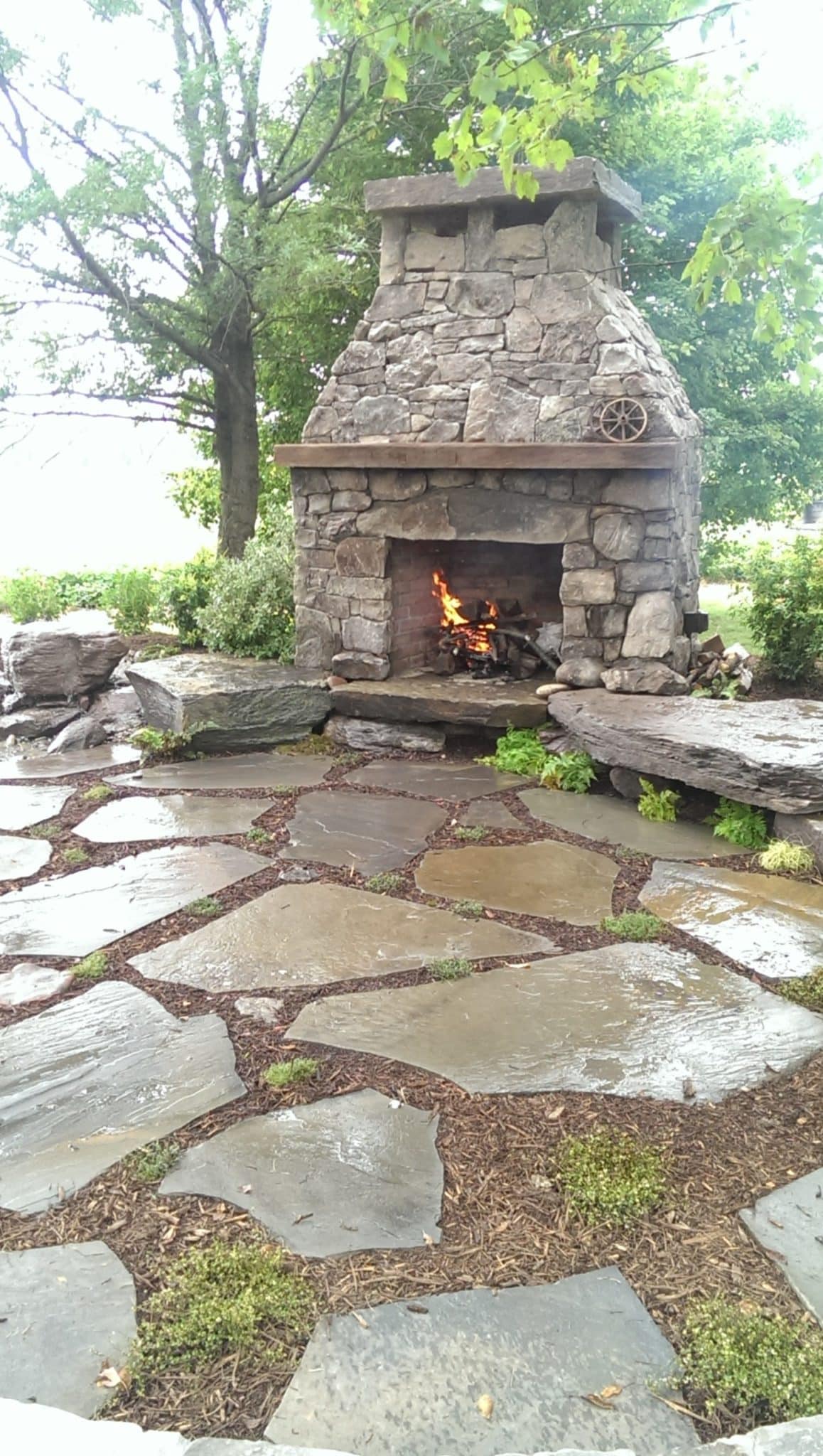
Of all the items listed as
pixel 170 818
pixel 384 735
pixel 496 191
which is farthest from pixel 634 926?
pixel 496 191

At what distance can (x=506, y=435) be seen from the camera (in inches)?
263

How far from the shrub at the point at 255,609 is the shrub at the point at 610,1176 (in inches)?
222

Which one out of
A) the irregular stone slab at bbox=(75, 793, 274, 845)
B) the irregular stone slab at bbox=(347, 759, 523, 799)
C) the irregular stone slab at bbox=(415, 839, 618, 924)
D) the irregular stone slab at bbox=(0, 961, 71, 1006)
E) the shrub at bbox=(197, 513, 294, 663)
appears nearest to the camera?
the irregular stone slab at bbox=(0, 961, 71, 1006)

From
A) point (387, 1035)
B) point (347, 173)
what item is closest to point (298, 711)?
point (387, 1035)

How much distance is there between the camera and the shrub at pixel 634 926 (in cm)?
407

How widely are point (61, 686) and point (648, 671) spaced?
4389mm

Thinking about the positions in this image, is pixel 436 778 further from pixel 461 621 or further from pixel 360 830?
pixel 461 621

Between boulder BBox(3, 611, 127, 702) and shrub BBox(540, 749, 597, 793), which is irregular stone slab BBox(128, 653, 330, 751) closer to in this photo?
boulder BBox(3, 611, 127, 702)

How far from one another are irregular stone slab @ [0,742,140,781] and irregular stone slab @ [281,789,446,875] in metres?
1.57

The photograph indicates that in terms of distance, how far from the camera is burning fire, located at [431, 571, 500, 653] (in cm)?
775

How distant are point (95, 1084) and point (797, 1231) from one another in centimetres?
196

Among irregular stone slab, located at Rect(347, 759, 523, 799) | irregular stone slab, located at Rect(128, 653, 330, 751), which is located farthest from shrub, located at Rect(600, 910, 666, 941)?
irregular stone slab, located at Rect(128, 653, 330, 751)

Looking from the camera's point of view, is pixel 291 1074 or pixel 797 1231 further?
pixel 291 1074

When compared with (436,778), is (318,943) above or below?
below
